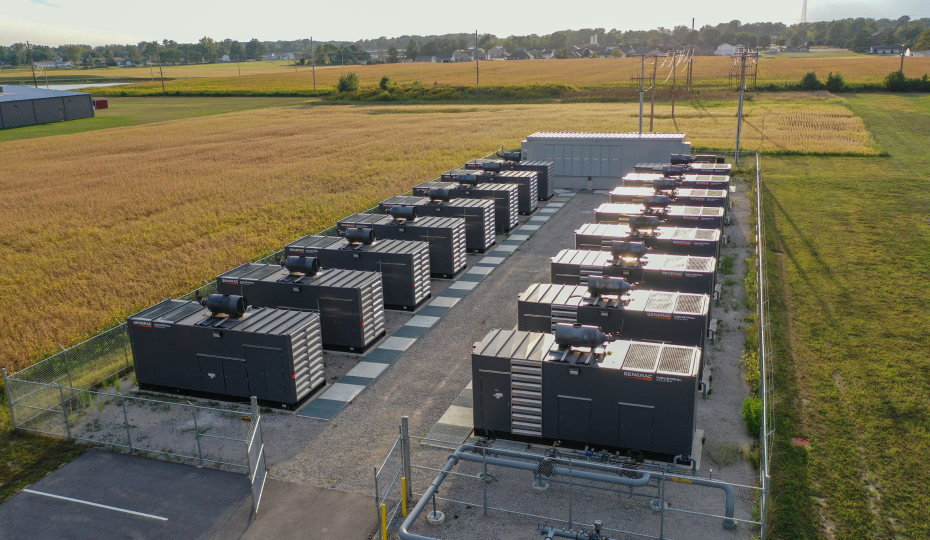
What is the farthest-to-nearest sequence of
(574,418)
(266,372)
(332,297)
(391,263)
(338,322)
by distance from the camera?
(391,263) < (338,322) < (332,297) < (266,372) < (574,418)

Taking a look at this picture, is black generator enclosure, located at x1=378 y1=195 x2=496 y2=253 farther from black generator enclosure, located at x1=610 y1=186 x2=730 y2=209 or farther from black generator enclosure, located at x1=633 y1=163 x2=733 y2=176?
black generator enclosure, located at x1=633 y1=163 x2=733 y2=176

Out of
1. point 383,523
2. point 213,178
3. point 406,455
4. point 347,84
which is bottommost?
point 383,523

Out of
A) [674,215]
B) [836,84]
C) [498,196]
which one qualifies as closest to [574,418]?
[674,215]

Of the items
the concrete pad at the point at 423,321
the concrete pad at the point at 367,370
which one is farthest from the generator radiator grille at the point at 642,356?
the concrete pad at the point at 423,321

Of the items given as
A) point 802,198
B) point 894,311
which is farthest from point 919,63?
point 894,311

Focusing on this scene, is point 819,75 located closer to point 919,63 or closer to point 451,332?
point 919,63

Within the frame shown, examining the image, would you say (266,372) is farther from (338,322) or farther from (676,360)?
(676,360)

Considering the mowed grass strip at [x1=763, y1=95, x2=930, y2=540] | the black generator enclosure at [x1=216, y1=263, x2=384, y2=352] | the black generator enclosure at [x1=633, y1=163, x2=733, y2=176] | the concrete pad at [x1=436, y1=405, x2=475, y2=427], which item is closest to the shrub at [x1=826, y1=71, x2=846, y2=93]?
the mowed grass strip at [x1=763, y1=95, x2=930, y2=540]
